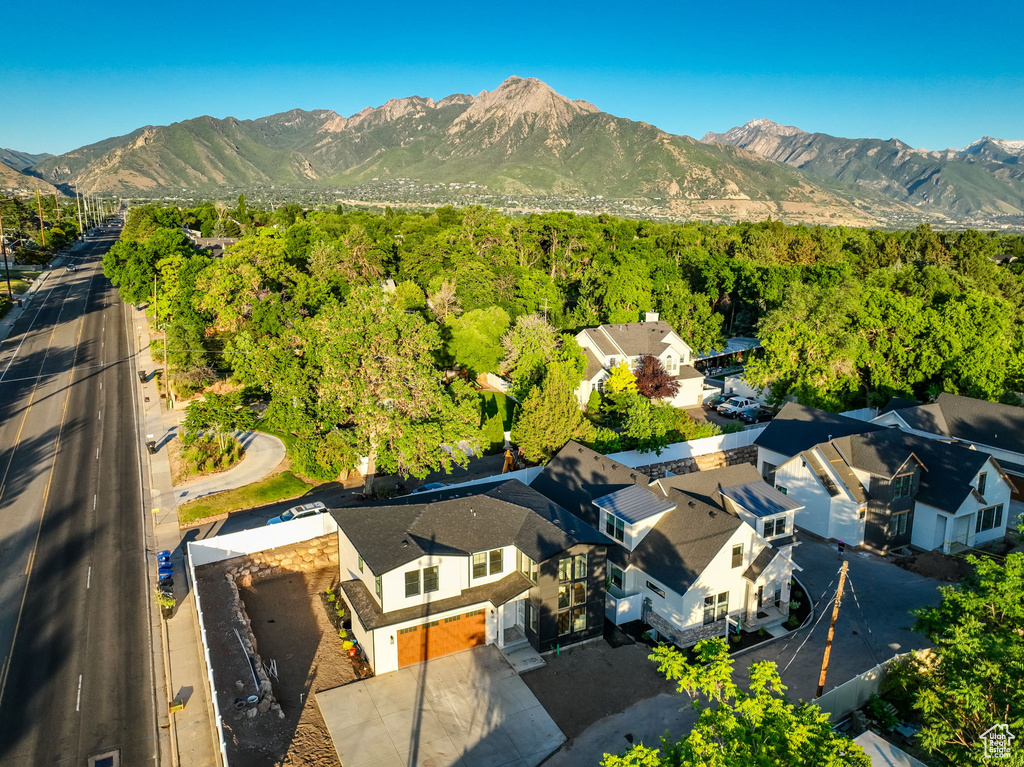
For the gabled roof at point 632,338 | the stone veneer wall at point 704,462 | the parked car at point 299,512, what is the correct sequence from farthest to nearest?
the gabled roof at point 632,338 → the stone veneer wall at point 704,462 → the parked car at point 299,512

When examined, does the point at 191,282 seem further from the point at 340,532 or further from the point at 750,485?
the point at 750,485

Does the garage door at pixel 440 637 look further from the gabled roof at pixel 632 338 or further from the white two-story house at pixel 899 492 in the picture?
the gabled roof at pixel 632 338

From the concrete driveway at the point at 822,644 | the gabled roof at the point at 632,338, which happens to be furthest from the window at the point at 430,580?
the gabled roof at the point at 632,338

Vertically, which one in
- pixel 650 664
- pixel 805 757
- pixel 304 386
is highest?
pixel 304 386

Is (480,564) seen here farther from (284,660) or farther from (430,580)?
(284,660)

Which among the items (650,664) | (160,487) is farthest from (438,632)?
(160,487)

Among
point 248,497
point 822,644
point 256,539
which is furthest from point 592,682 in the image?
point 248,497
